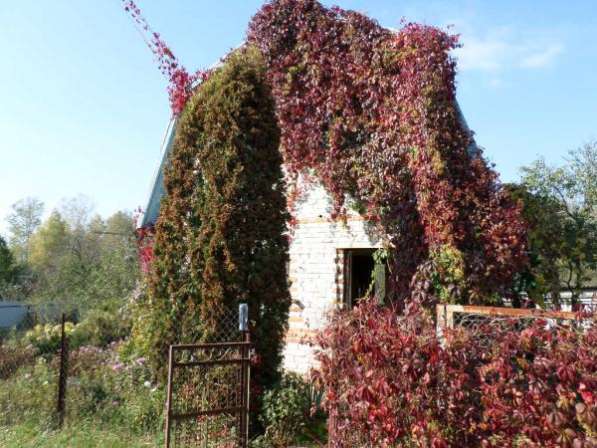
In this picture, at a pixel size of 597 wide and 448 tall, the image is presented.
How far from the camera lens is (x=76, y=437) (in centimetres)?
671

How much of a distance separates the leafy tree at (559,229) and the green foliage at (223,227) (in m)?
3.68

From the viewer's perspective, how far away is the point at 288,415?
7.15 metres

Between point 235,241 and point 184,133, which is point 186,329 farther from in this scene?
point 184,133

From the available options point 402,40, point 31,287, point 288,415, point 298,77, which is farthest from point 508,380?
point 31,287

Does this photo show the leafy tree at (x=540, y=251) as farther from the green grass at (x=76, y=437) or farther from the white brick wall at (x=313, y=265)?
the green grass at (x=76, y=437)

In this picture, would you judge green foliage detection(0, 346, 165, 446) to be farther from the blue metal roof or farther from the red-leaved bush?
the blue metal roof

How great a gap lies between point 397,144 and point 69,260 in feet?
70.4

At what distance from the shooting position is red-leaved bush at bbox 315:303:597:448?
161 inches

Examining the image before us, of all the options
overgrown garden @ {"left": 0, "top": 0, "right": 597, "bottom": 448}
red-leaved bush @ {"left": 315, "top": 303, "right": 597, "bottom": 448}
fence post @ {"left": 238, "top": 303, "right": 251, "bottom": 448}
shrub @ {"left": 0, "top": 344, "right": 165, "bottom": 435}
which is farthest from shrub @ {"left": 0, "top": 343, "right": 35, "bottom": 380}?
red-leaved bush @ {"left": 315, "top": 303, "right": 597, "bottom": 448}

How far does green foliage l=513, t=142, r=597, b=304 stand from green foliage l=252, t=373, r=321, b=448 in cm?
342

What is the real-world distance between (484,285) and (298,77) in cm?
484

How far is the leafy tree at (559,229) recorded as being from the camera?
8.74 m

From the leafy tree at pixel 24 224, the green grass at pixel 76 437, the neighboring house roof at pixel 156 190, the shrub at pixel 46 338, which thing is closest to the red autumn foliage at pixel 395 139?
the neighboring house roof at pixel 156 190

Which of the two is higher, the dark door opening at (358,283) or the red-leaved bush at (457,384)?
the dark door opening at (358,283)
